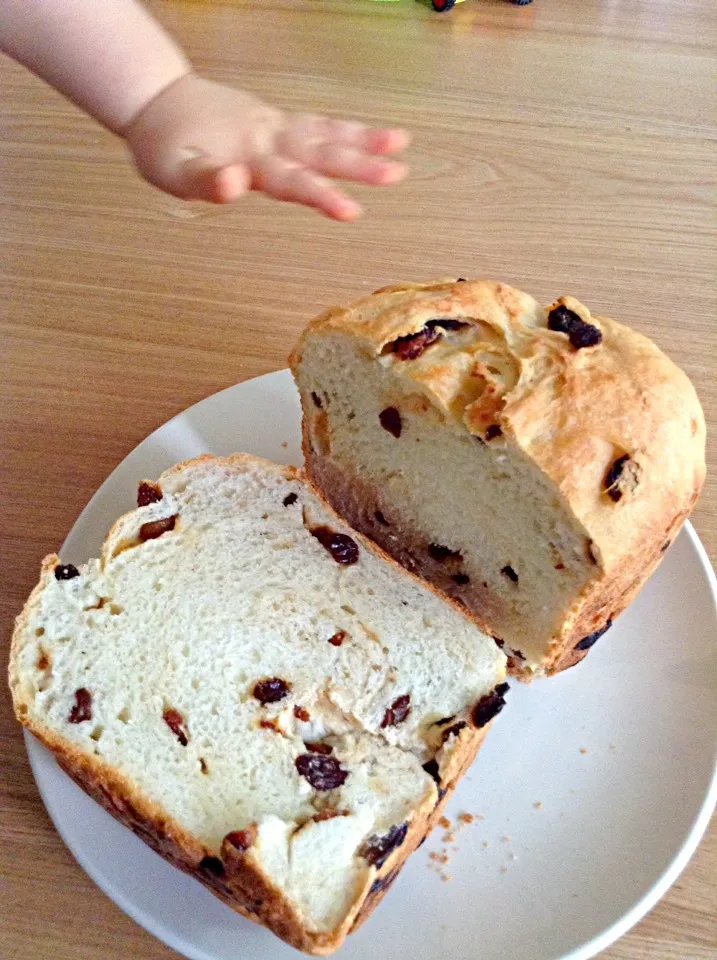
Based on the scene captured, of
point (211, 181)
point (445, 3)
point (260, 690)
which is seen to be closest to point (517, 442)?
point (260, 690)

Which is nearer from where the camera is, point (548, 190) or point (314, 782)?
point (314, 782)

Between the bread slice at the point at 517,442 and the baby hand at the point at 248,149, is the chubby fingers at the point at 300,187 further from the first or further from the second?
the bread slice at the point at 517,442

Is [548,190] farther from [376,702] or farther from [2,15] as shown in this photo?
[376,702]

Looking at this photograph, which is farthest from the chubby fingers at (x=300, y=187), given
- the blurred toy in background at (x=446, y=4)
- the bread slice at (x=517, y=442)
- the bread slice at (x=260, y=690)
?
the blurred toy in background at (x=446, y=4)

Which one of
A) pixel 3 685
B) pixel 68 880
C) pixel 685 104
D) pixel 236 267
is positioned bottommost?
pixel 68 880

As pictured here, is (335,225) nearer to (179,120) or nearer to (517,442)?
(179,120)

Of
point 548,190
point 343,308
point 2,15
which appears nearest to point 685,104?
point 548,190
